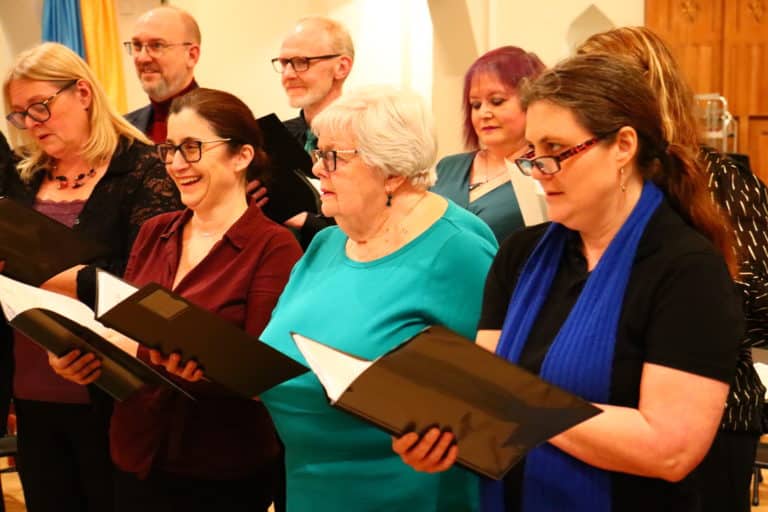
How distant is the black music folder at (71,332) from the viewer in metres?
2.35

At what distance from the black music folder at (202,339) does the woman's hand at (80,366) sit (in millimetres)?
435

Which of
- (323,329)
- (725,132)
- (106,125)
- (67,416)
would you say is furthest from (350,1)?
(323,329)

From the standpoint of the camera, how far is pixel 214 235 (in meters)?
2.66

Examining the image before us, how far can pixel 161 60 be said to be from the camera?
13.4 ft

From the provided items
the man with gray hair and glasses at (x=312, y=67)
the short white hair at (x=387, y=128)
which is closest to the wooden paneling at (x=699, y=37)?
the man with gray hair and glasses at (x=312, y=67)

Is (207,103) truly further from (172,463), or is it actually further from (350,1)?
(350,1)

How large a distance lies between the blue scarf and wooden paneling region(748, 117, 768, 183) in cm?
790

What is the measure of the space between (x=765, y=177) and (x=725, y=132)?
79 cm

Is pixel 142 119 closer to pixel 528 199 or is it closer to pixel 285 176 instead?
pixel 285 176

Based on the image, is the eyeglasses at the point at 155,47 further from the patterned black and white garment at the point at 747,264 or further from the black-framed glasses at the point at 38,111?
the patterned black and white garment at the point at 747,264

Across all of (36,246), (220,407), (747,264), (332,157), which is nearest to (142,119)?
(36,246)

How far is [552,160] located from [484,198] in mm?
1434

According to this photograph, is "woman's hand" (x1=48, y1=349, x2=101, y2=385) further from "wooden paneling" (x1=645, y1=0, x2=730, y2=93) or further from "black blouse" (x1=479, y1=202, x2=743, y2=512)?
"wooden paneling" (x1=645, y1=0, x2=730, y2=93)

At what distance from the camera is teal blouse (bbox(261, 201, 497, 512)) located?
7.24 ft
